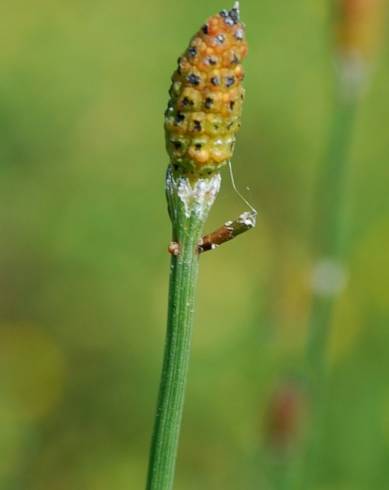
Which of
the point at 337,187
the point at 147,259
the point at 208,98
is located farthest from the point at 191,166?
the point at 147,259

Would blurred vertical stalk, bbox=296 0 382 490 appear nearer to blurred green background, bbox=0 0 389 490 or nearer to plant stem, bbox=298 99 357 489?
plant stem, bbox=298 99 357 489

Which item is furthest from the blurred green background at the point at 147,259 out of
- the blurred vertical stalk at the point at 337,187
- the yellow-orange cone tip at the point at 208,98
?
the yellow-orange cone tip at the point at 208,98

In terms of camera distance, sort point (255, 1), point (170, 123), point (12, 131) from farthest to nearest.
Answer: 1. point (255, 1)
2. point (12, 131)
3. point (170, 123)

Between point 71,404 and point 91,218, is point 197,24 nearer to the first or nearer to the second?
point 91,218

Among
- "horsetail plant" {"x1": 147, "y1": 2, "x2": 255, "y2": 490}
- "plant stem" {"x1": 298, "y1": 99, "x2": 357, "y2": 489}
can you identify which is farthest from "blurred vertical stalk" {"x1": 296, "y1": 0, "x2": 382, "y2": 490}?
"horsetail plant" {"x1": 147, "y1": 2, "x2": 255, "y2": 490}

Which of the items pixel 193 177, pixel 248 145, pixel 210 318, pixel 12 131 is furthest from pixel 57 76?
pixel 193 177
